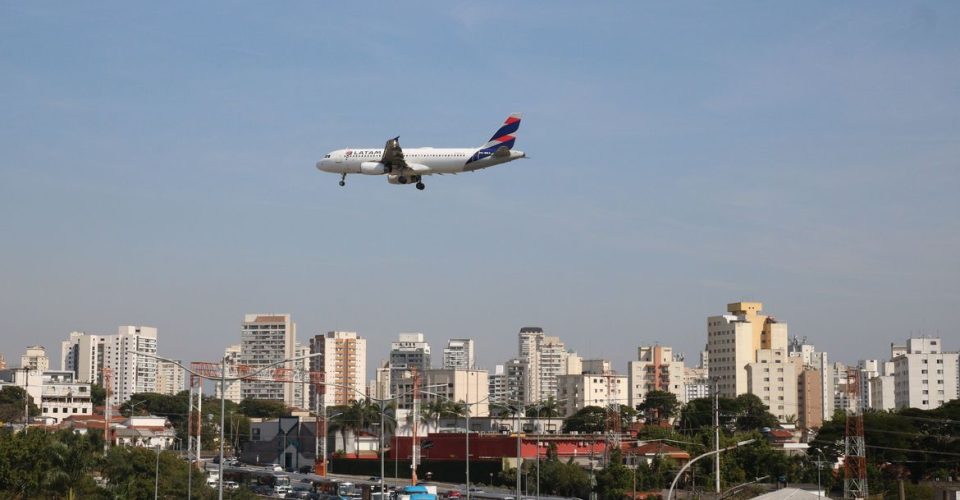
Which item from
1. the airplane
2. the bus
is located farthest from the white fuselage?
the bus

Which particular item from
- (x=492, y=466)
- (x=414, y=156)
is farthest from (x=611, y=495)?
(x=414, y=156)

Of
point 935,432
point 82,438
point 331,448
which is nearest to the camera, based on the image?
point 82,438

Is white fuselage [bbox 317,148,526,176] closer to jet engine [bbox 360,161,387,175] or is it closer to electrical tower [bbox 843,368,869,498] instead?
jet engine [bbox 360,161,387,175]

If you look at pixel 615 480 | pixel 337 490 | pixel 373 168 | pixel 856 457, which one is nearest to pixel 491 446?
pixel 337 490

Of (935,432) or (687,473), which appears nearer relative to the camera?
(687,473)

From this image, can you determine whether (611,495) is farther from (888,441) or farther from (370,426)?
(370,426)

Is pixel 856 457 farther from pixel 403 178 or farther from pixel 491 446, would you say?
pixel 491 446

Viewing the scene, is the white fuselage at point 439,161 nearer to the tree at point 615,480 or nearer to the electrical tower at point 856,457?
the electrical tower at point 856,457

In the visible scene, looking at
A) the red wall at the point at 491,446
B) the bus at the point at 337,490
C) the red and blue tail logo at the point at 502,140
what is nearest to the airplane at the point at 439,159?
the red and blue tail logo at the point at 502,140
